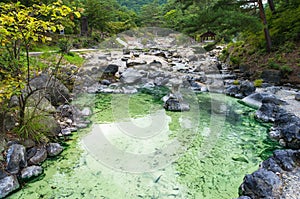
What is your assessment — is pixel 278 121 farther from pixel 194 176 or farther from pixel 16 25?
pixel 16 25

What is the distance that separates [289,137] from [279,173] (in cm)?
147

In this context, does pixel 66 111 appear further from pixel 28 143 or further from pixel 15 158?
pixel 15 158

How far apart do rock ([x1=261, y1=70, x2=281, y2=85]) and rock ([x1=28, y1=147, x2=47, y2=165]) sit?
8886 millimetres

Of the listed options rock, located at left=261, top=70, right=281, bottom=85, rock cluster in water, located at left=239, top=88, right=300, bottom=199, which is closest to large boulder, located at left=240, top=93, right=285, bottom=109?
rock cluster in water, located at left=239, top=88, right=300, bottom=199

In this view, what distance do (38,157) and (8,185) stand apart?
74cm

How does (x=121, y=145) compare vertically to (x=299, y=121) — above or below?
below

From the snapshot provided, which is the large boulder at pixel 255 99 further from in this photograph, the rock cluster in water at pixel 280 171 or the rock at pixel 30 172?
the rock at pixel 30 172

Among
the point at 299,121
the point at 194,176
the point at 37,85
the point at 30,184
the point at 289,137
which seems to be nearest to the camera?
the point at 30,184

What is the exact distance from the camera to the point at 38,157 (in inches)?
153

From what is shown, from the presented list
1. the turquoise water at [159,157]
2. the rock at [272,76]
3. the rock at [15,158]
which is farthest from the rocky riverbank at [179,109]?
the rock at [272,76]

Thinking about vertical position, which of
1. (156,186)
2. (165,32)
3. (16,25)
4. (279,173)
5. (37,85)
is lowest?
(156,186)

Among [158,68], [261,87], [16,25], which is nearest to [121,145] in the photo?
[16,25]

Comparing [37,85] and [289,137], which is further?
[37,85]

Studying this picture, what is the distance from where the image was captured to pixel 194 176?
146 inches
